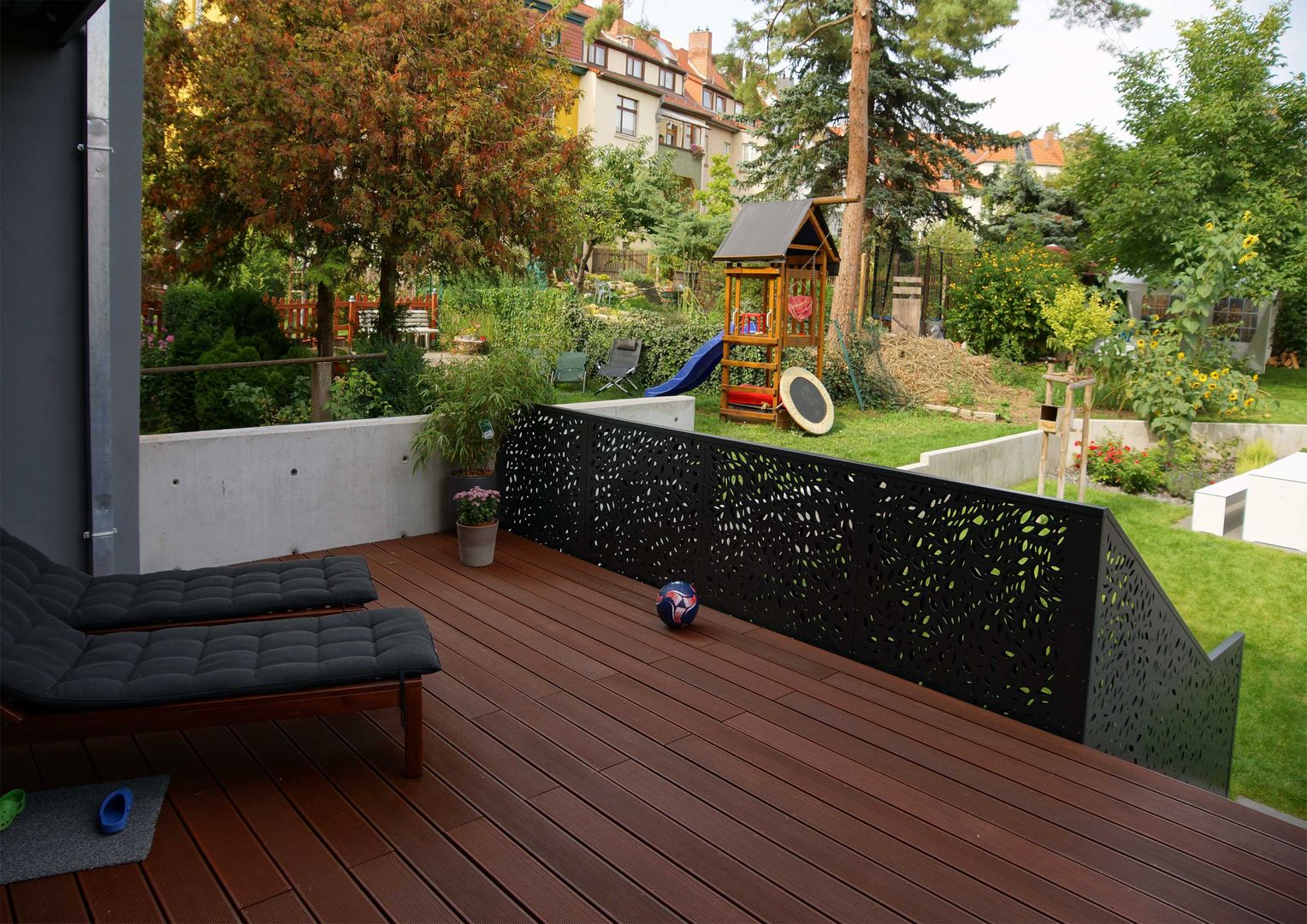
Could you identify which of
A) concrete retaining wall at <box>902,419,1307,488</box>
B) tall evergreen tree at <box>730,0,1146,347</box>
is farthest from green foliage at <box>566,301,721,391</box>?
tall evergreen tree at <box>730,0,1146,347</box>

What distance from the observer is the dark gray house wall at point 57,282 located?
382 centimetres

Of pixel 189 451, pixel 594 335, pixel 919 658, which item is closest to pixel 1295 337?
pixel 594 335

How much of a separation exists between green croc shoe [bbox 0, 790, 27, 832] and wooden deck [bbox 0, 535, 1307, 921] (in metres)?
0.28

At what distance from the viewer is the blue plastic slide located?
39.1ft

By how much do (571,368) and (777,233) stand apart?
3.28m

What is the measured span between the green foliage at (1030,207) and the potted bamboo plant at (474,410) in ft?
61.8

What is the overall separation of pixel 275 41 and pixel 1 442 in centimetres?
493

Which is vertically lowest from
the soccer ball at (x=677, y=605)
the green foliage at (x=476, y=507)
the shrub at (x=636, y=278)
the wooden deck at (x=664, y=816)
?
the wooden deck at (x=664, y=816)

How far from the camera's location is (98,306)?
403 cm

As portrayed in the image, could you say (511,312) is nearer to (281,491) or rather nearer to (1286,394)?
(281,491)

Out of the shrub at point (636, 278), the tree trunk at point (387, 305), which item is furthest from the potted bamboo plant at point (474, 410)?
the shrub at point (636, 278)

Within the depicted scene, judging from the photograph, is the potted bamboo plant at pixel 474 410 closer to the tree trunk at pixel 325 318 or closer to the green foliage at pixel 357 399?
the green foliage at pixel 357 399

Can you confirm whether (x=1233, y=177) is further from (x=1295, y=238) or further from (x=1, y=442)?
(x=1, y=442)

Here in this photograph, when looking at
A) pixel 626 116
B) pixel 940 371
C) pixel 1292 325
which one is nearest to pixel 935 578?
pixel 940 371
